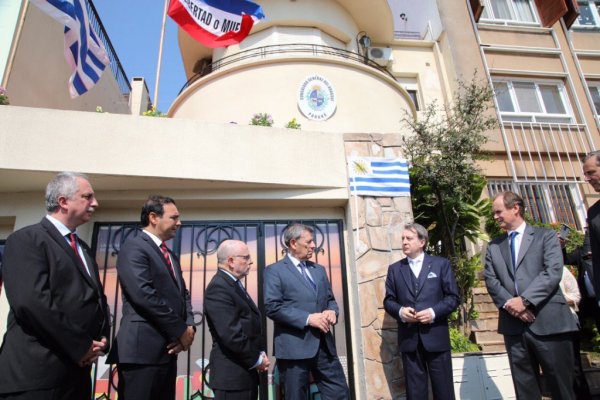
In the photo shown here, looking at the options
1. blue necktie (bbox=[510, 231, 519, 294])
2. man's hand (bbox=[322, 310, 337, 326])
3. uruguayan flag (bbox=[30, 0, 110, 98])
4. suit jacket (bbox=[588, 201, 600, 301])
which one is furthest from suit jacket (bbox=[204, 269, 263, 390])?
uruguayan flag (bbox=[30, 0, 110, 98])

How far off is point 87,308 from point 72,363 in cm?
32

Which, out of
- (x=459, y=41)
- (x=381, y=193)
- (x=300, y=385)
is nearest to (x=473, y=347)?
(x=381, y=193)

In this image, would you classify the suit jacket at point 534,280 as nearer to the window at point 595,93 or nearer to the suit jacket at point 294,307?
the suit jacket at point 294,307

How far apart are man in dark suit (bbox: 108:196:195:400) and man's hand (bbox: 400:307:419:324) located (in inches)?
71.2

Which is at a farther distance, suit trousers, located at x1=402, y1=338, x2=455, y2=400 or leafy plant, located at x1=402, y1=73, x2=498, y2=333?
→ leafy plant, located at x1=402, y1=73, x2=498, y2=333

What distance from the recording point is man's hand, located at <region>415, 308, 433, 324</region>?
130 inches

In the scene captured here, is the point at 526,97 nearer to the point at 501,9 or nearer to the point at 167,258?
the point at 501,9

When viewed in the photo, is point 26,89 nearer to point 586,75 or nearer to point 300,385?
point 300,385

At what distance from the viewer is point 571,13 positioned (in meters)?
11.7

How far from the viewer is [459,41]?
11438 millimetres

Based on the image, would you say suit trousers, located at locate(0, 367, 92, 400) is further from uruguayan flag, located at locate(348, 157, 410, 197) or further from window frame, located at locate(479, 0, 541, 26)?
window frame, located at locate(479, 0, 541, 26)

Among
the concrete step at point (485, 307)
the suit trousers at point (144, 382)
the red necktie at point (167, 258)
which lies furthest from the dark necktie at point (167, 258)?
the concrete step at point (485, 307)

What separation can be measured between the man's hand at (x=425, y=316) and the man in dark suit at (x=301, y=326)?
0.73 m

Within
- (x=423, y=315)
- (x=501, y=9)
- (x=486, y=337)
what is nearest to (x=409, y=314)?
(x=423, y=315)
